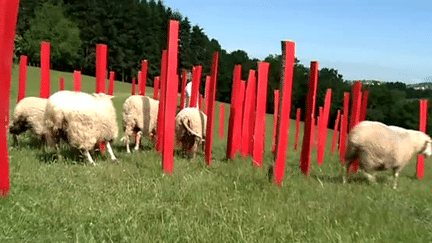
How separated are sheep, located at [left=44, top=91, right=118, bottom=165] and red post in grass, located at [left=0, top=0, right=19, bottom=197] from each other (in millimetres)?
2613

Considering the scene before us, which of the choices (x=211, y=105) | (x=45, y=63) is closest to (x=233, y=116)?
(x=211, y=105)

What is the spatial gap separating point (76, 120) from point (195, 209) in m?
3.81

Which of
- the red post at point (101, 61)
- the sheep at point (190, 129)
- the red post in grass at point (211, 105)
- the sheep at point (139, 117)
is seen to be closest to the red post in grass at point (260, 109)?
the red post in grass at point (211, 105)

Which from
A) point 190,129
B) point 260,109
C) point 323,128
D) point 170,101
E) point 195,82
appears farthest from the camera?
point 323,128

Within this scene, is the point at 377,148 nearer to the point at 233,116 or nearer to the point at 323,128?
the point at 233,116

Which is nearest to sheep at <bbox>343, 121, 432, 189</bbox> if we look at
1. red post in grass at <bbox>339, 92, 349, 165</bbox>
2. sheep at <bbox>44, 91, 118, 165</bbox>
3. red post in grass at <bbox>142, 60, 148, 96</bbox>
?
red post in grass at <bbox>339, 92, 349, 165</bbox>

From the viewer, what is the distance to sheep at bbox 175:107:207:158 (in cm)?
978

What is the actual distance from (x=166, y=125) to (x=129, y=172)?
3.29 feet

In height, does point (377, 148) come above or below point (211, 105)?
below

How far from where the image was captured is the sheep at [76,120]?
7719 millimetres

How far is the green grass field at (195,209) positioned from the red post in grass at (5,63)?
0.93ft

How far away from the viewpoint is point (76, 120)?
25.3 ft

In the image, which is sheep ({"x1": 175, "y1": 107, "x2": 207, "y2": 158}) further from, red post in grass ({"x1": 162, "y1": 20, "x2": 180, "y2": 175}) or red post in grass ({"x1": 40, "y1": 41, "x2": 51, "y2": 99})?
red post in grass ({"x1": 40, "y1": 41, "x2": 51, "y2": 99})

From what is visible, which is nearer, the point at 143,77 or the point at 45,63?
the point at 45,63
